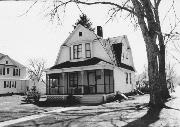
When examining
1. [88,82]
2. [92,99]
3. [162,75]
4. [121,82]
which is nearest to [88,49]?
[88,82]

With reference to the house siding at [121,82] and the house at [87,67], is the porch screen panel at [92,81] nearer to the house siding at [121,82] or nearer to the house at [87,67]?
the house at [87,67]

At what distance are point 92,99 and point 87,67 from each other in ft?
11.0

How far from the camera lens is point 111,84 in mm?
26141

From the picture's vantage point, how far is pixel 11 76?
155 ft

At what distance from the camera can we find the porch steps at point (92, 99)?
22111 millimetres

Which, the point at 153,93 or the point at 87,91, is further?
the point at 87,91

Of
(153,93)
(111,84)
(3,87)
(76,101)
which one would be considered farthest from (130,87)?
(3,87)

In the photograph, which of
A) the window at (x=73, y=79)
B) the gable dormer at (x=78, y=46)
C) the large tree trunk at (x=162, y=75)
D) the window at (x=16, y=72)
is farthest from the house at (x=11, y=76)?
the large tree trunk at (x=162, y=75)

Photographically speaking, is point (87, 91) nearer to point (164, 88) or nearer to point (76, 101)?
point (76, 101)

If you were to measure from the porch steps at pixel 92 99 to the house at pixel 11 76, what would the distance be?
27.3m

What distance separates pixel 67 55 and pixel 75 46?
1662 mm

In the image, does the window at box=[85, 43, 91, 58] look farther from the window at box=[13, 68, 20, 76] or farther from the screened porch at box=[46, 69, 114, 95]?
the window at box=[13, 68, 20, 76]

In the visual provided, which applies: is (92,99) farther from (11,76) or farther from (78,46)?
(11,76)

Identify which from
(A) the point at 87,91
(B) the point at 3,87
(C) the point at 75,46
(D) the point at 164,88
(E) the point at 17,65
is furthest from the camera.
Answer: (E) the point at 17,65
